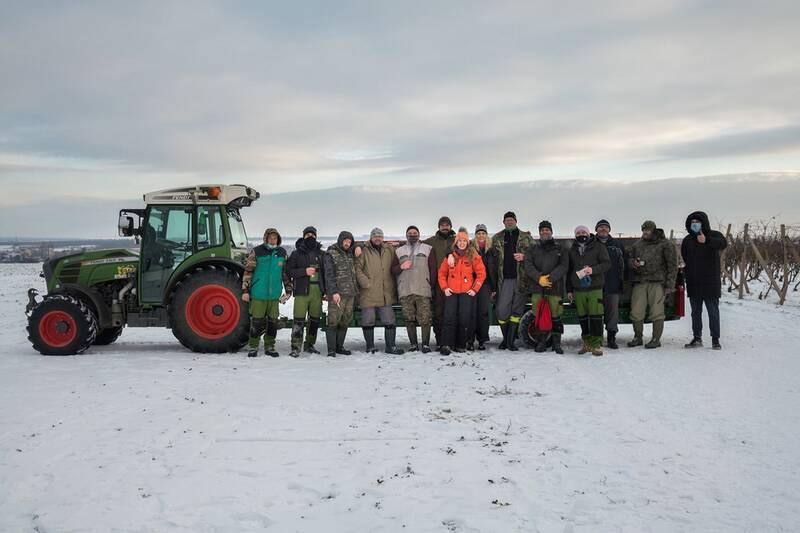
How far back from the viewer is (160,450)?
206 inches

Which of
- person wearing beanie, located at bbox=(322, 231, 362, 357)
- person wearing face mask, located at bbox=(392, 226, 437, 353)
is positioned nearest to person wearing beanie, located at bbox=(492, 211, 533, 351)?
person wearing face mask, located at bbox=(392, 226, 437, 353)

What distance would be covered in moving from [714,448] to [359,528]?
10.3 ft

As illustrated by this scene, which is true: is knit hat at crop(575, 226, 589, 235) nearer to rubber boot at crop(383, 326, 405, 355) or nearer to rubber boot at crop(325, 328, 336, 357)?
rubber boot at crop(383, 326, 405, 355)

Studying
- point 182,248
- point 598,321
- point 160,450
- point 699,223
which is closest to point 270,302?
point 182,248

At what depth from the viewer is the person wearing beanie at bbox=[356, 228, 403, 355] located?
9562 mm

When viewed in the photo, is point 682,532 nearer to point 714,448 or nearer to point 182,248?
point 714,448

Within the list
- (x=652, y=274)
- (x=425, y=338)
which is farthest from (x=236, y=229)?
(x=652, y=274)

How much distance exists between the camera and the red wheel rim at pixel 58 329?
9.55m

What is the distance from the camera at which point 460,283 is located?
9.24 meters

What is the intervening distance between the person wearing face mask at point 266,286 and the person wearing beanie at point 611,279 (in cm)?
483

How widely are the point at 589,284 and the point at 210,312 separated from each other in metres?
5.63

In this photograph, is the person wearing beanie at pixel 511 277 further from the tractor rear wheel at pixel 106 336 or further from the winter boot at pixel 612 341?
the tractor rear wheel at pixel 106 336

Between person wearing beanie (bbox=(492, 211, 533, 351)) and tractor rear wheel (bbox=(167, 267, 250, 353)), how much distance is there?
3878 millimetres

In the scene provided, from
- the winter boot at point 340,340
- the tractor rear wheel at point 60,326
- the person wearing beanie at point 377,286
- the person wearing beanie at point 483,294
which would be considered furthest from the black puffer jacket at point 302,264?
the tractor rear wheel at point 60,326
